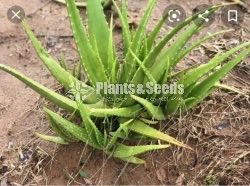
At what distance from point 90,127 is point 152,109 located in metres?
0.24

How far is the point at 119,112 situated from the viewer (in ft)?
5.59

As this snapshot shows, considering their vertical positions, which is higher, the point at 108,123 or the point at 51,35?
the point at 51,35

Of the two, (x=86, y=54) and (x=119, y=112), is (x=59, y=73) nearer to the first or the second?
(x=86, y=54)

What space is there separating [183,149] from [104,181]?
35cm

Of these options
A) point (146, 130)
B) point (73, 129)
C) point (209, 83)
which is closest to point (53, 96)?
point (73, 129)

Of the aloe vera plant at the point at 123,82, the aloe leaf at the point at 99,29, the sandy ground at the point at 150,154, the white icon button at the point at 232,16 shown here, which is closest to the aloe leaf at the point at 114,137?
the aloe vera plant at the point at 123,82

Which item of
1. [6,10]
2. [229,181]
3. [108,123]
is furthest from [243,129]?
[6,10]

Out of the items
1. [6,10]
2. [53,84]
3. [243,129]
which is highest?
[6,10]

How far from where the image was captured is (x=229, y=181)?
1.86 m

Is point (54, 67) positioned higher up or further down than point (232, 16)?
further down

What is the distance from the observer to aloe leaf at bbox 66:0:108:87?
1.71m

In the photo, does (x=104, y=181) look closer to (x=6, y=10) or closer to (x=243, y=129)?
(x=243, y=129)

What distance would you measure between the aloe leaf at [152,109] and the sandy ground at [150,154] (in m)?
0.13

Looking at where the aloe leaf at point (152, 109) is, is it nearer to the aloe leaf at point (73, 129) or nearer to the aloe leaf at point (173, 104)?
the aloe leaf at point (173, 104)
